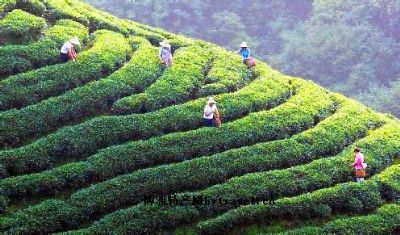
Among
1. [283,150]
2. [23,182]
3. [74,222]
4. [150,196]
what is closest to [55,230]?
[74,222]

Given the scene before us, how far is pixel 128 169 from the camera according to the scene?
1461 centimetres

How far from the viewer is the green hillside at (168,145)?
13555mm

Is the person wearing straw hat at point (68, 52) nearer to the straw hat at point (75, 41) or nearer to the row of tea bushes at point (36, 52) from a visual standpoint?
the straw hat at point (75, 41)

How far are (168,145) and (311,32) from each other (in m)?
41.5

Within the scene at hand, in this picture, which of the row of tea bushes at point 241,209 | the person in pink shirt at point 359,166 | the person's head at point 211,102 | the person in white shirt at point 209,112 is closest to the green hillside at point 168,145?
the row of tea bushes at point 241,209

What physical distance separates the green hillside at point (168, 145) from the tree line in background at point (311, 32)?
30446mm

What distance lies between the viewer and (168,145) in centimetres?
1524

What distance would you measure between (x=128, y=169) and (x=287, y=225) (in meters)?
4.21

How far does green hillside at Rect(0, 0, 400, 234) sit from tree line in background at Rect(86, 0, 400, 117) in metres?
30.4

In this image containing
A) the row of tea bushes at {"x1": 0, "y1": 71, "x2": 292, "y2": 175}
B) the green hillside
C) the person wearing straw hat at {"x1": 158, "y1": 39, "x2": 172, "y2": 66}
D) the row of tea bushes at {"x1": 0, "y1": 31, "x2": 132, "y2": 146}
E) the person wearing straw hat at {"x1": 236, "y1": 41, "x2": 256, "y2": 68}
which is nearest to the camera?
the green hillside

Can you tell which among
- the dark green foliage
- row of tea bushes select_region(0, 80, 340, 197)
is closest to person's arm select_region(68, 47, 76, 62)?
the dark green foliage

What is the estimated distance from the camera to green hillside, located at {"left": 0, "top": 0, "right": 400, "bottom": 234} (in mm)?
13555

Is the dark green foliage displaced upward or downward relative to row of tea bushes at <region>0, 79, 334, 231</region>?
upward

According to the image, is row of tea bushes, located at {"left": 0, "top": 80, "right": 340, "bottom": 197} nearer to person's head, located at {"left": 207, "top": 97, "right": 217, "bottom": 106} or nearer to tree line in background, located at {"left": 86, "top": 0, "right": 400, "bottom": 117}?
person's head, located at {"left": 207, "top": 97, "right": 217, "bottom": 106}
